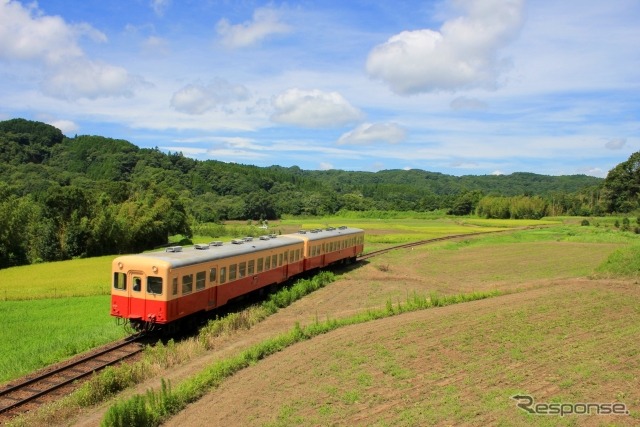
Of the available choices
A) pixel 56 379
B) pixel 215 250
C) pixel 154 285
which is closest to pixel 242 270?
pixel 215 250

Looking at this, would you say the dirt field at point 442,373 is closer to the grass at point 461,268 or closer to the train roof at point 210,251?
the grass at point 461,268

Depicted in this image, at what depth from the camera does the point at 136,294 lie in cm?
1636

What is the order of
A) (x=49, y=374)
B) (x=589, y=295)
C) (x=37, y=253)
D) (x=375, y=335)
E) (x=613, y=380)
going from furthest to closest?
(x=37, y=253) < (x=589, y=295) < (x=375, y=335) < (x=49, y=374) < (x=613, y=380)

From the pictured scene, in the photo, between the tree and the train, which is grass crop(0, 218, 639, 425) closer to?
the train

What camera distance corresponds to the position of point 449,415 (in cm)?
922

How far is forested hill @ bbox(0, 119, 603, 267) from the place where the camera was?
163ft

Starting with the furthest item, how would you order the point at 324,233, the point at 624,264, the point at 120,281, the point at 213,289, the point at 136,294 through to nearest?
1. the point at 324,233
2. the point at 624,264
3. the point at 213,289
4. the point at 120,281
5. the point at 136,294

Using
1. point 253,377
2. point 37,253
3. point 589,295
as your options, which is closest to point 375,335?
point 253,377

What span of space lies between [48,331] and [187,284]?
20.5 feet

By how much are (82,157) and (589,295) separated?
6023 inches

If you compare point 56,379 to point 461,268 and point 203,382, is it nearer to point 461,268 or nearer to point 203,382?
point 203,382

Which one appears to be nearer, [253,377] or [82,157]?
[253,377]

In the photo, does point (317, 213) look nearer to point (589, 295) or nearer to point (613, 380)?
point (589, 295)

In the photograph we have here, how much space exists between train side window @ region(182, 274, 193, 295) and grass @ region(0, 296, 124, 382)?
10.3 feet
